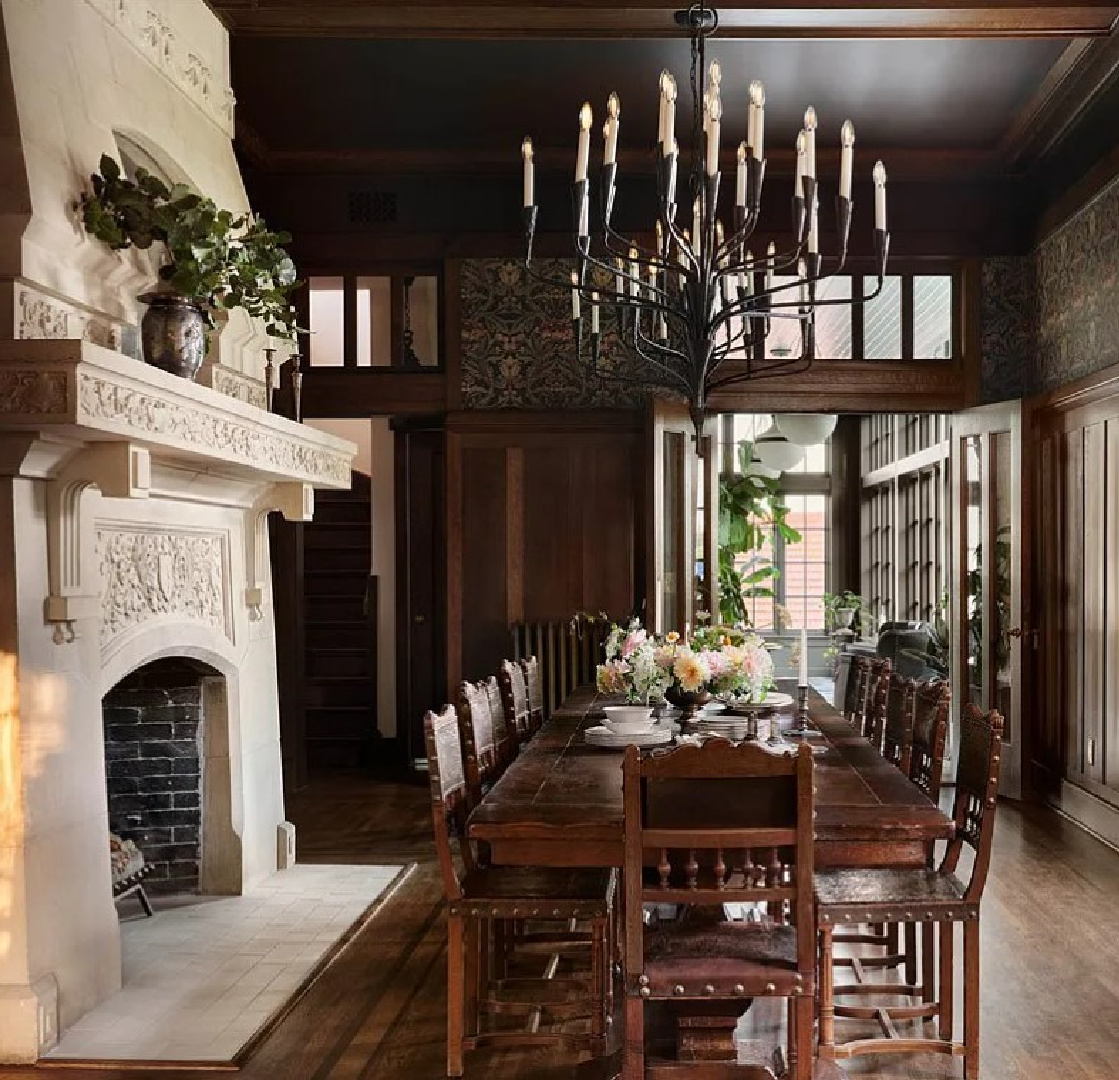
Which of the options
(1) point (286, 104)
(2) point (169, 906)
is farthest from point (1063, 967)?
(1) point (286, 104)

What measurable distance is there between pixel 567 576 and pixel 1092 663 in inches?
111

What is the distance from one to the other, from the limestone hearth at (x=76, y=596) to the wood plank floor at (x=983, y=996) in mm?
385

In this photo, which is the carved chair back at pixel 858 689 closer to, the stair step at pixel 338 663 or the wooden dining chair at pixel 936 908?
the wooden dining chair at pixel 936 908

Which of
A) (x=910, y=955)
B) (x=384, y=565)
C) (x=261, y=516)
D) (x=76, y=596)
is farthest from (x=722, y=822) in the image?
(x=384, y=565)

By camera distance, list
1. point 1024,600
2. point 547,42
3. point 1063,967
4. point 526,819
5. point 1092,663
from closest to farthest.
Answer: point 526,819 < point 1063,967 < point 547,42 < point 1092,663 < point 1024,600

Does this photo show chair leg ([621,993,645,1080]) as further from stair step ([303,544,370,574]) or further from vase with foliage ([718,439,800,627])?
vase with foliage ([718,439,800,627])

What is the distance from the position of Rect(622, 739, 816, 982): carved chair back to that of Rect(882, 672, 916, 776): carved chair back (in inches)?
55.2

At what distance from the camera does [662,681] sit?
4.42 m

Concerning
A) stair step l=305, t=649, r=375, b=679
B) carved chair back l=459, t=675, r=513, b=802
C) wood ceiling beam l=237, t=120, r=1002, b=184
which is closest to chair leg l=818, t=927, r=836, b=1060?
carved chair back l=459, t=675, r=513, b=802

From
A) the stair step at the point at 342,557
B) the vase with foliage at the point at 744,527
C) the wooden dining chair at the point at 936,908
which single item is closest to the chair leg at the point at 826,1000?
the wooden dining chair at the point at 936,908

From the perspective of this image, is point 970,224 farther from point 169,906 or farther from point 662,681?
point 169,906

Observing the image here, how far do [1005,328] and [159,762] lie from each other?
5.10 metres

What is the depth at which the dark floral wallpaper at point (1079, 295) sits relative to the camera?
6.20m

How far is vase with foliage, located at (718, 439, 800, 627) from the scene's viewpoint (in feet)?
37.5
